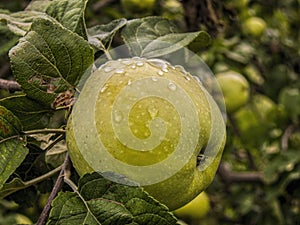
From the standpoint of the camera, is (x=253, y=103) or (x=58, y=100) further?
(x=253, y=103)

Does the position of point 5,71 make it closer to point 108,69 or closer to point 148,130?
point 108,69

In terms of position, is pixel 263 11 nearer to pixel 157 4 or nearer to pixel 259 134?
pixel 259 134

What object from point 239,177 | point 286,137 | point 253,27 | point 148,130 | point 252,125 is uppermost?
A: point 148,130

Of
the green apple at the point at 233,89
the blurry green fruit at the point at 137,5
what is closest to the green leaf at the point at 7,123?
the blurry green fruit at the point at 137,5

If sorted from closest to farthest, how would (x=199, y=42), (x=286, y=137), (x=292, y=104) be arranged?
1. (x=199, y=42)
2. (x=286, y=137)
3. (x=292, y=104)

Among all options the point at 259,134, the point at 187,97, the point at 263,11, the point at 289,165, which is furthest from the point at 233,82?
the point at 187,97

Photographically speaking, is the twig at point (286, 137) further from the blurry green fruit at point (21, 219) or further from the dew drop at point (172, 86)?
the dew drop at point (172, 86)

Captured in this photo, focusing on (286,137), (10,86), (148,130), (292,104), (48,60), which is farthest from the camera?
(292,104)

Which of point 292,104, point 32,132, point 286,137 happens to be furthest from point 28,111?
point 292,104
